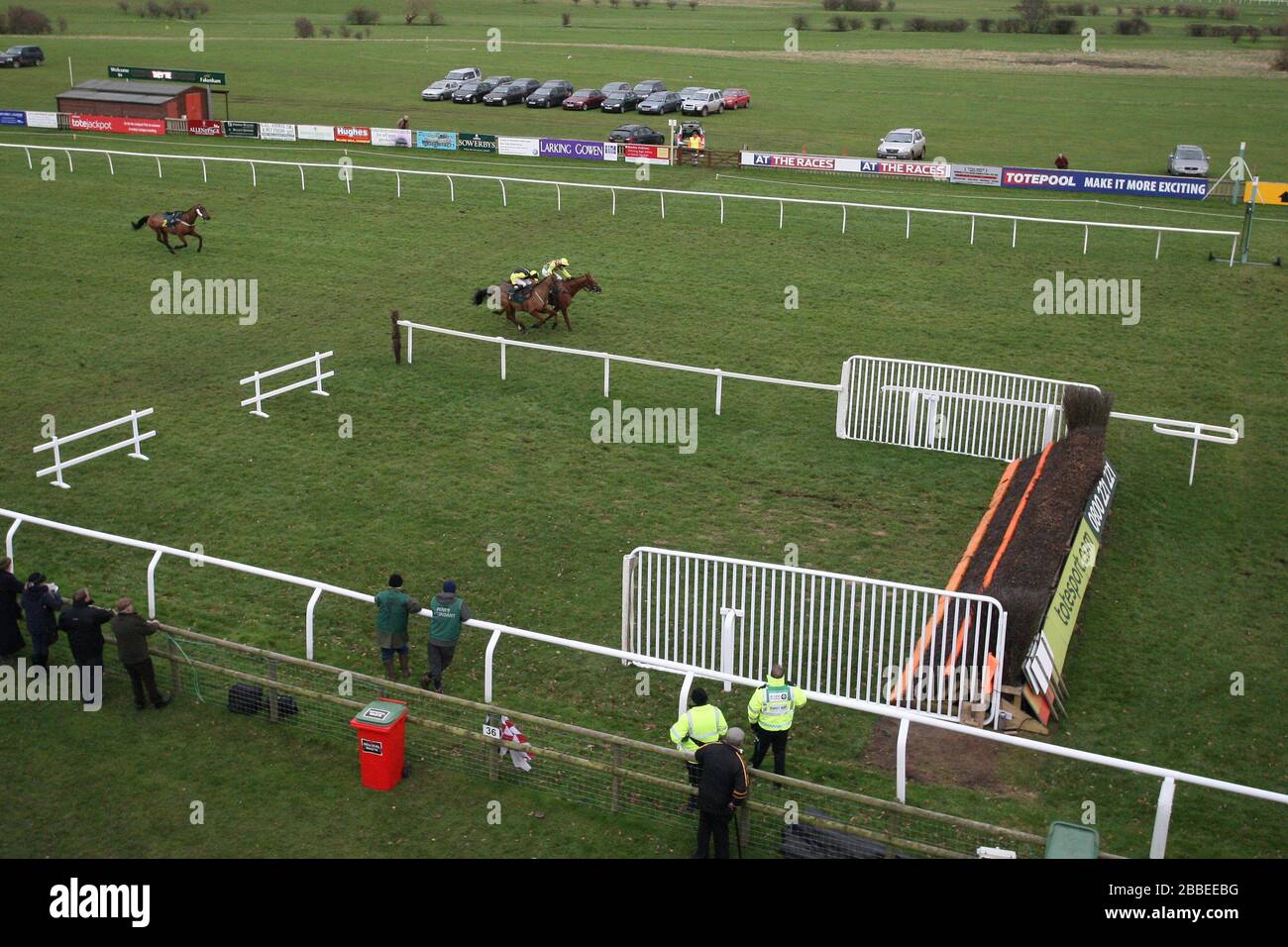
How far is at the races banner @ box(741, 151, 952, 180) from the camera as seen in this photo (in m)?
36.5

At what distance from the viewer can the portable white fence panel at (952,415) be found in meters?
18.1

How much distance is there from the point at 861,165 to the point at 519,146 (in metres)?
10.8

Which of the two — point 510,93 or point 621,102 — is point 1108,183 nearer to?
point 621,102

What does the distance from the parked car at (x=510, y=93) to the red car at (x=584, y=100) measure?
2.51 meters

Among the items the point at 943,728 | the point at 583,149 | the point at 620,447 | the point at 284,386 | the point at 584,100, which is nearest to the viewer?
the point at 943,728

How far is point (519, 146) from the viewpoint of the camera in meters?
39.9

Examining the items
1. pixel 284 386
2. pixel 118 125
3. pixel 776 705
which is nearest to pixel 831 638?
pixel 776 705

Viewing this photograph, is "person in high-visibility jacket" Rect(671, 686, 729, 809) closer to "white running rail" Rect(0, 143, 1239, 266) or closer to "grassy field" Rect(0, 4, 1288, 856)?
→ "grassy field" Rect(0, 4, 1288, 856)

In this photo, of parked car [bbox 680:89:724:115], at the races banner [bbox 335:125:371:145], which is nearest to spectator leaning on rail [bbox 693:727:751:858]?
at the races banner [bbox 335:125:371:145]

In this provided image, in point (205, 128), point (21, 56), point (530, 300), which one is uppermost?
point (21, 56)

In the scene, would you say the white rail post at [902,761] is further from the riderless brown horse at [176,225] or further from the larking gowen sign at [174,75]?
the larking gowen sign at [174,75]

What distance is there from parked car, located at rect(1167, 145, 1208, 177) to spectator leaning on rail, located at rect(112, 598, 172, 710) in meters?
34.6

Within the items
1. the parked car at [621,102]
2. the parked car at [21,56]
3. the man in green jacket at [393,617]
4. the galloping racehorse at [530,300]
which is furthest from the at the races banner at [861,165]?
the parked car at [21,56]

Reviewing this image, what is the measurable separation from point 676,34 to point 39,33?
39872 mm
